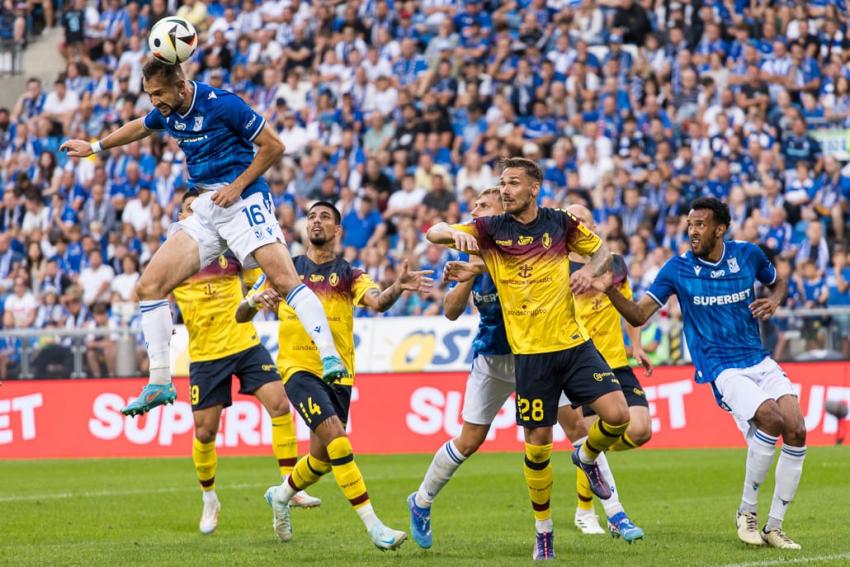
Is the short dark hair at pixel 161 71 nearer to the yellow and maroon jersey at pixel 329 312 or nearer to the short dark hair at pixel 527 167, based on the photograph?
the short dark hair at pixel 527 167

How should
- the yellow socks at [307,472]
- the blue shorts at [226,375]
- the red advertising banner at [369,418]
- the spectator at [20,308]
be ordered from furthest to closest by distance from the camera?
1. the spectator at [20,308]
2. the red advertising banner at [369,418]
3. the blue shorts at [226,375]
4. the yellow socks at [307,472]

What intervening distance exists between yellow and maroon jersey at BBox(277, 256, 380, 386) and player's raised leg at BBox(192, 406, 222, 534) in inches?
55.6

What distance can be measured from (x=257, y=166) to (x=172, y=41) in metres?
1.02

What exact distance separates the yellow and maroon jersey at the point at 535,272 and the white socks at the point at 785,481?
1.77m

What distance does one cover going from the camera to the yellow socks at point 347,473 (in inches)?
406

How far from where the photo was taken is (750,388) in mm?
10406

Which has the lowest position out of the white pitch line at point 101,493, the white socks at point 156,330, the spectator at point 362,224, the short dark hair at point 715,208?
the white pitch line at point 101,493

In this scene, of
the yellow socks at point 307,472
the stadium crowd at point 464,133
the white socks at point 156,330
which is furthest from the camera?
the stadium crowd at point 464,133

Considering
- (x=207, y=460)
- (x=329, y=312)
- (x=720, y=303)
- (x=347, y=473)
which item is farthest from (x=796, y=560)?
(x=207, y=460)

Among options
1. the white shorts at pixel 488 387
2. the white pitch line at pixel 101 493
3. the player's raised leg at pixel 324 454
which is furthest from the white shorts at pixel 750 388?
the white pitch line at pixel 101 493

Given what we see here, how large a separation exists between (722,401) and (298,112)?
18.8m

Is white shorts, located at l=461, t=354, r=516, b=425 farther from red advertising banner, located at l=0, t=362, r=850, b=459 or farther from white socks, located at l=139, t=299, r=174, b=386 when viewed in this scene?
red advertising banner, located at l=0, t=362, r=850, b=459

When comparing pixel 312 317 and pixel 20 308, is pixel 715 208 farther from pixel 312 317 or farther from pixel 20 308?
pixel 20 308

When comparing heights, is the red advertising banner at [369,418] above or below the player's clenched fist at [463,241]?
below
